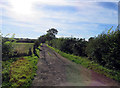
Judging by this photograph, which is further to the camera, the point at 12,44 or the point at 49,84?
the point at 49,84

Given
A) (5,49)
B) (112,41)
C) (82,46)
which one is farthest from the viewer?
(82,46)

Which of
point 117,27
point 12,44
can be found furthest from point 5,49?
point 117,27

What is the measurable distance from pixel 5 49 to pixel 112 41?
272 inches

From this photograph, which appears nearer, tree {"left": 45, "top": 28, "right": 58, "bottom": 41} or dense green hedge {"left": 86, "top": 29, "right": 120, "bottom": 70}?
dense green hedge {"left": 86, "top": 29, "right": 120, "bottom": 70}

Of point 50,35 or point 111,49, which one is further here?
point 50,35

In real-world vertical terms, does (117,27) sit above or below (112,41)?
above

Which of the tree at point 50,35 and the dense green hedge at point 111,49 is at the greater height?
the tree at point 50,35

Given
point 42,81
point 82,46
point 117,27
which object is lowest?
point 42,81

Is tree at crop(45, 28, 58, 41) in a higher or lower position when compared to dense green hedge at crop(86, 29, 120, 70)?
higher

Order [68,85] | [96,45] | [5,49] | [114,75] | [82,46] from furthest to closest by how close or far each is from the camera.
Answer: [82,46] < [96,45] < [114,75] < [68,85] < [5,49]

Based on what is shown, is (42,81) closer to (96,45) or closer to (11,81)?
(11,81)

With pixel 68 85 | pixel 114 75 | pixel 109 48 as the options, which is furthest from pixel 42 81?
pixel 109 48

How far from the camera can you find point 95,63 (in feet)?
35.7

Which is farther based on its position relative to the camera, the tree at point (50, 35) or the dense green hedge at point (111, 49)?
the tree at point (50, 35)
